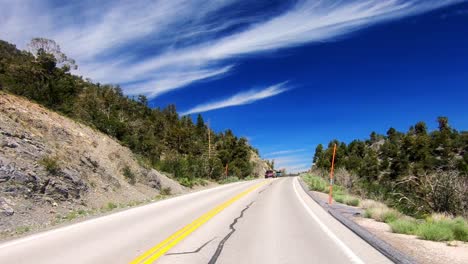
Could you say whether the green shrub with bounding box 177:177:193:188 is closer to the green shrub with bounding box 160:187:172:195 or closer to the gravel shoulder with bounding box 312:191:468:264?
the green shrub with bounding box 160:187:172:195

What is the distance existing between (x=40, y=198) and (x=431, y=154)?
68.0 meters

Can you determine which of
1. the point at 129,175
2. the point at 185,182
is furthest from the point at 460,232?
the point at 185,182

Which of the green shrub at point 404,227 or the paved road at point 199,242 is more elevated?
the green shrub at point 404,227

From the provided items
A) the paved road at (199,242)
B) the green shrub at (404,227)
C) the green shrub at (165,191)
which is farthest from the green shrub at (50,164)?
the green shrub at (404,227)

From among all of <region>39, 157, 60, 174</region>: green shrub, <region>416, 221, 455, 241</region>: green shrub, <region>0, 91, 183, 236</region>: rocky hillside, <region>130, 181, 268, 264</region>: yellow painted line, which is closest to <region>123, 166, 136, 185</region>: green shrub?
<region>0, 91, 183, 236</region>: rocky hillside

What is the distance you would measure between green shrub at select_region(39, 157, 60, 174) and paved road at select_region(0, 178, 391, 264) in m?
5.38

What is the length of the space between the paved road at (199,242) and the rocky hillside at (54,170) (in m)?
3.13

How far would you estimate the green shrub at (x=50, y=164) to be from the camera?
17547 millimetres

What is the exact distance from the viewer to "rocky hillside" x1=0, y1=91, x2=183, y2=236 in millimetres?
14664

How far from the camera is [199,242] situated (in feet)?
29.5

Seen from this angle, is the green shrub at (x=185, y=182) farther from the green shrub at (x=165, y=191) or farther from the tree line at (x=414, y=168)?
the tree line at (x=414, y=168)

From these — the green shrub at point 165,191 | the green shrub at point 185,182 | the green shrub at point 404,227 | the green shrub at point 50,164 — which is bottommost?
the green shrub at point 404,227

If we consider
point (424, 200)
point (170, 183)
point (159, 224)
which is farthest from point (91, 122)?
point (424, 200)

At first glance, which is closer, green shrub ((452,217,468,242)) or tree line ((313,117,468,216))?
green shrub ((452,217,468,242))
